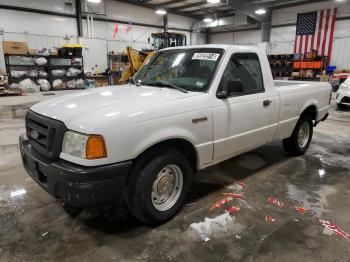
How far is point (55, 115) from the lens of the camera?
7.97 ft

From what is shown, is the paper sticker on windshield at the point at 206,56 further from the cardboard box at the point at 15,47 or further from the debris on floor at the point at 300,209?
the cardboard box at the point at 15,47

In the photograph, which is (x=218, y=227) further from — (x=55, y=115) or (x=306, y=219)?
(x=55, y=115)

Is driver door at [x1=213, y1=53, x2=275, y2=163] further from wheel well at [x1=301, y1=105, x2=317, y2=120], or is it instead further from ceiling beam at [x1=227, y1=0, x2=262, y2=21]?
ceiling beam at [x1=227, y1=0, x2=262, y2=21]

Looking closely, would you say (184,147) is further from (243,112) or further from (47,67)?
(47,67)

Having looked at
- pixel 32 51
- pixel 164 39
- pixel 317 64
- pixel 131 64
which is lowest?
pixel 131 64

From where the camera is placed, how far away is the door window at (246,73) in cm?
321

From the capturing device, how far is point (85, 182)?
2.13 m

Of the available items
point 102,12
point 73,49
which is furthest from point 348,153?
point 102,12

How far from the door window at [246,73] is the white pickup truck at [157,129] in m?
0.01

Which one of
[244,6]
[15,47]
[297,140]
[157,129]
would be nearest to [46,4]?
[15,47]

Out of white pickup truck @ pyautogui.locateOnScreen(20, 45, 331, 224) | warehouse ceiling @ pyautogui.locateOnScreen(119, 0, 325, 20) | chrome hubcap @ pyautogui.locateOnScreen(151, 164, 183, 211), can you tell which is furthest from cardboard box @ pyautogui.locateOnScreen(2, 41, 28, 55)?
chrome hubcap @ pyautogui.locateOnScreen(151, 164, 183, 211)

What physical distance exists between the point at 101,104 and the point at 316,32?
64.1 ft

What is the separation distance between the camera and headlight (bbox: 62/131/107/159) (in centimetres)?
214

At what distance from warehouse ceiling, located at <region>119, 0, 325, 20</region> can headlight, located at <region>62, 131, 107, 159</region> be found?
598 inches
